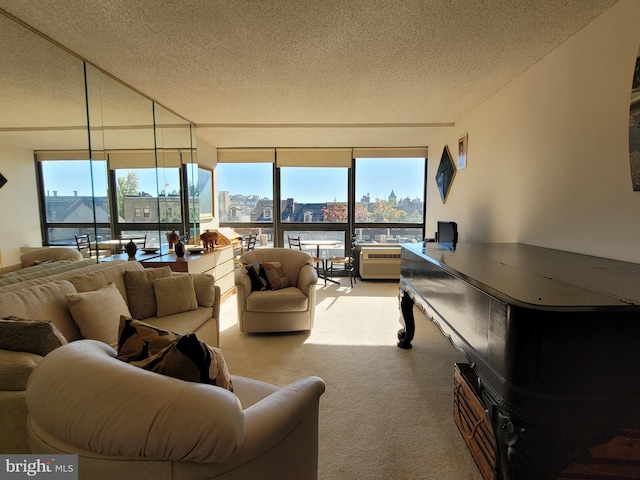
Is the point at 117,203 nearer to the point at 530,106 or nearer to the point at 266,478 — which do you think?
the point at 266,478

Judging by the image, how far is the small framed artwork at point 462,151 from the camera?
3968 mm

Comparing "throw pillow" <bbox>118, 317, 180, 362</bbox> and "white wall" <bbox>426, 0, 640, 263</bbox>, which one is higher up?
"white wall" <bbox>426, 0, 640, 263</bbox>

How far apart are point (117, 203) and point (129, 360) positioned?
2587mm

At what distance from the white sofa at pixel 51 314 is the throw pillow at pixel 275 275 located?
0.72 meters

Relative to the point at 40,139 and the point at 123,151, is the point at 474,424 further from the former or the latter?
the point at 123,151

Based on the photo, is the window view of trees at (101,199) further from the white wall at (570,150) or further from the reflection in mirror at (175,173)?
the white wall at (570,150)

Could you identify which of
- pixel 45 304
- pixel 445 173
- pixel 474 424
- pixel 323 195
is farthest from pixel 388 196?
pixel 45 304

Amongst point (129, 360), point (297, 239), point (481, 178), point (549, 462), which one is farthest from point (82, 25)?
point (297, 239)

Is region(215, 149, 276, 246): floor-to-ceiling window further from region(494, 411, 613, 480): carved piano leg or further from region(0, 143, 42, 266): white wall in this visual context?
region(494, 411, 613, 480): carved piano leg

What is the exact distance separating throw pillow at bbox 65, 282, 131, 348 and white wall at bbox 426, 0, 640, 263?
3060mm

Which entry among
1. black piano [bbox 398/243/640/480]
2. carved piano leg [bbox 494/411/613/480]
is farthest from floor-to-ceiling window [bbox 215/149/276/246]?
carved piano leg [bbox 494/411/613/480]

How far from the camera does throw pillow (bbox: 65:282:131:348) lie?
72.4 inches

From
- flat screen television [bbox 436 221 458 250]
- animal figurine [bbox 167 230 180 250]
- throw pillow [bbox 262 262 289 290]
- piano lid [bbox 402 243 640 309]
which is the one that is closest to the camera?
piano lid [bbox 402 243 640 309]

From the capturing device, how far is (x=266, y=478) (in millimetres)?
979
